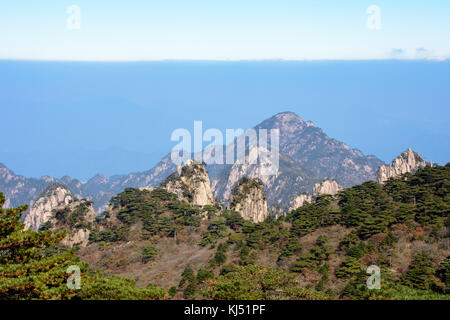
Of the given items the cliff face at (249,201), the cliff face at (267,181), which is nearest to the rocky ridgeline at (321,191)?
the cliff face at (249,201)

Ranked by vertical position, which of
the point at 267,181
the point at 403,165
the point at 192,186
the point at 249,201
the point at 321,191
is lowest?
the point at 249,201

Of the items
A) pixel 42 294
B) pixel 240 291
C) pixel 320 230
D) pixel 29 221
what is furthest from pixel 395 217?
pixel 29 221

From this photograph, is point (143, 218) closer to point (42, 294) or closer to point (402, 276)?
point (402, 276)

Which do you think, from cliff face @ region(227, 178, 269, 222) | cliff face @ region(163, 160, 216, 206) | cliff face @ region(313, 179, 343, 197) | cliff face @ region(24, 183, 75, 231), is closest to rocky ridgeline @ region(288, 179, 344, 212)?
cliff face @ region(313, 179, 343, 197)

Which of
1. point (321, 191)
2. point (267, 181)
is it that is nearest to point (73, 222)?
point (321, 191)

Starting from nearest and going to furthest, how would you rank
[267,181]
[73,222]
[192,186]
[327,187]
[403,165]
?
1. [73,222]
2. [192,186]
3. [403,165]
4. [327,187]
5. [267,181]

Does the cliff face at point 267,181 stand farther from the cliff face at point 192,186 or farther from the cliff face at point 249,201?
the cliff face at point 192,186

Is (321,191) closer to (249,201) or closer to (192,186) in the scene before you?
(249,201)

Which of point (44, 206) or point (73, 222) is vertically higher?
point (44, 206)
